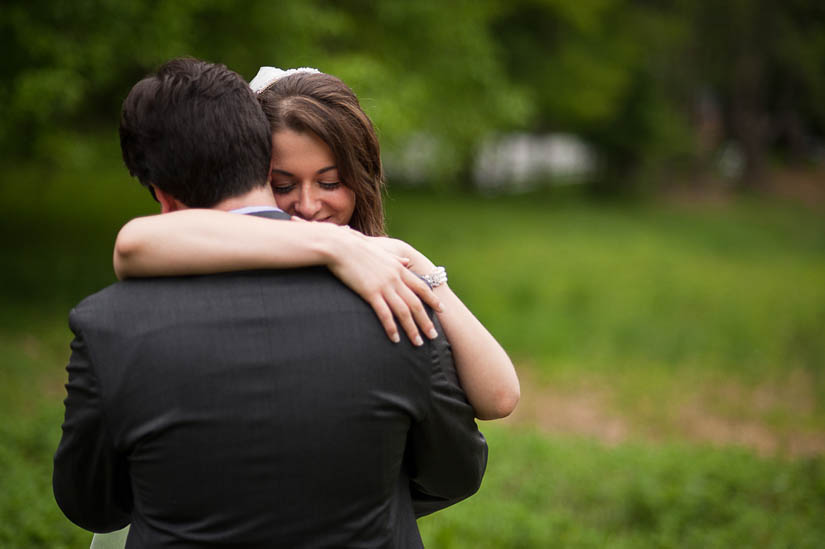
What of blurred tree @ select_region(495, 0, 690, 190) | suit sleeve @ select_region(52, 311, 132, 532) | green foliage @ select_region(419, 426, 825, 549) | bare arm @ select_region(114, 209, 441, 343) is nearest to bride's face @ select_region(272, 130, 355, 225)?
bare arm @ select_region(114, 209, 441, 343)

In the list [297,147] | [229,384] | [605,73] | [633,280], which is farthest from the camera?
[605,73]

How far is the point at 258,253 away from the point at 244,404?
30 cm

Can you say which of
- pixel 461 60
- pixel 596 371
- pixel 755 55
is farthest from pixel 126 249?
pixel 755 55

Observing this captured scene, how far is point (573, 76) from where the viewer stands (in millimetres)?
25172

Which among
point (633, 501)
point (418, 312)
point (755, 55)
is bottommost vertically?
point (633, 501)

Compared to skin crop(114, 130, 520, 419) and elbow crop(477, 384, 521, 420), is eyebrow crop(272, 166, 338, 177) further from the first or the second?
elbow crop(477, 384, 521, 420)

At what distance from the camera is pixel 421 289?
5.56ft

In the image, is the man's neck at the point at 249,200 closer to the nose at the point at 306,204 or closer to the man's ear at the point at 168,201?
the man's ear at the point at 168,201

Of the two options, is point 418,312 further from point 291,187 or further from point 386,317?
point 291,187

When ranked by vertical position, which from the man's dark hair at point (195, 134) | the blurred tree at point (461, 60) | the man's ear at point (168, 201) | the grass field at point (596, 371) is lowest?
the grass field at point (596, 371)

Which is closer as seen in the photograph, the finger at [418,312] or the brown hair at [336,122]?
the finger at [418,312]

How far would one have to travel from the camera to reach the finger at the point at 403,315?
5.15ft

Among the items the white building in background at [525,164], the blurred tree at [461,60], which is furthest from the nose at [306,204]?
the white building in background at [525,164]

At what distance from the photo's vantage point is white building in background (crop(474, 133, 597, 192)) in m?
32.1
